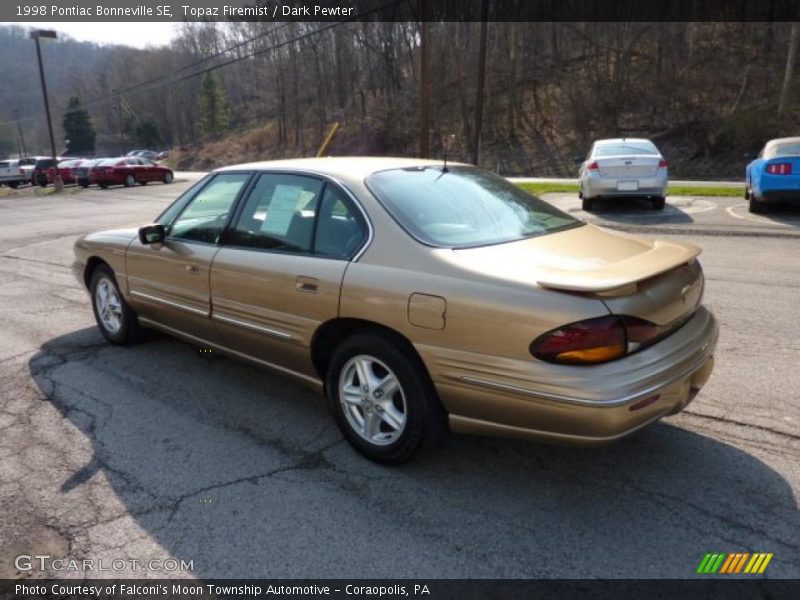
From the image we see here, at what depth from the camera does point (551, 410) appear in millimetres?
2576

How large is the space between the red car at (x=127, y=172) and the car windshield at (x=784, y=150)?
93.6 feet

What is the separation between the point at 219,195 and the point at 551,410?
9.03 feet

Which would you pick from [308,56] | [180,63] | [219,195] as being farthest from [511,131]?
[180,63]

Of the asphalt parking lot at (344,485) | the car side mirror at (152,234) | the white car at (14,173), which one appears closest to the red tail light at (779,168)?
the asphalt parking lot at (344,485)

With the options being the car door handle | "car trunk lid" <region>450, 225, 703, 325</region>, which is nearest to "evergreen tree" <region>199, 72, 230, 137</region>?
the car door handle

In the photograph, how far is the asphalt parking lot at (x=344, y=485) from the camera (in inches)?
100.0

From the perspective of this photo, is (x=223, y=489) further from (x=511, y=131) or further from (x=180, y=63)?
(x=180, y=63)

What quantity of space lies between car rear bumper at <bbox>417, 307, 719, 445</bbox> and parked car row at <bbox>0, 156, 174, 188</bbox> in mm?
31928

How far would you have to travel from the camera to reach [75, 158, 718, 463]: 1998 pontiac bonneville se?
258cm

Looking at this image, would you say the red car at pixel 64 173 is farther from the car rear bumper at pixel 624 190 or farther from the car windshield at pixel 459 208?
the car windshield at pixel 459 208

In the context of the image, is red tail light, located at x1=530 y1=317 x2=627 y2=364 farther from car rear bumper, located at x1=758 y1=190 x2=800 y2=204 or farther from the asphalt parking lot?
car rear bumper, located at x1=758 y1=190 x2=800 y2=204

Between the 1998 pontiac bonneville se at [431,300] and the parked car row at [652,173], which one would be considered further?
the parked car row at [652,173]

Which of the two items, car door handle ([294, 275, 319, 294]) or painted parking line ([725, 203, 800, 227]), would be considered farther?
painted parking line ([725, 203, 800, 227])

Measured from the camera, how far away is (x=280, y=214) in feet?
12.3
